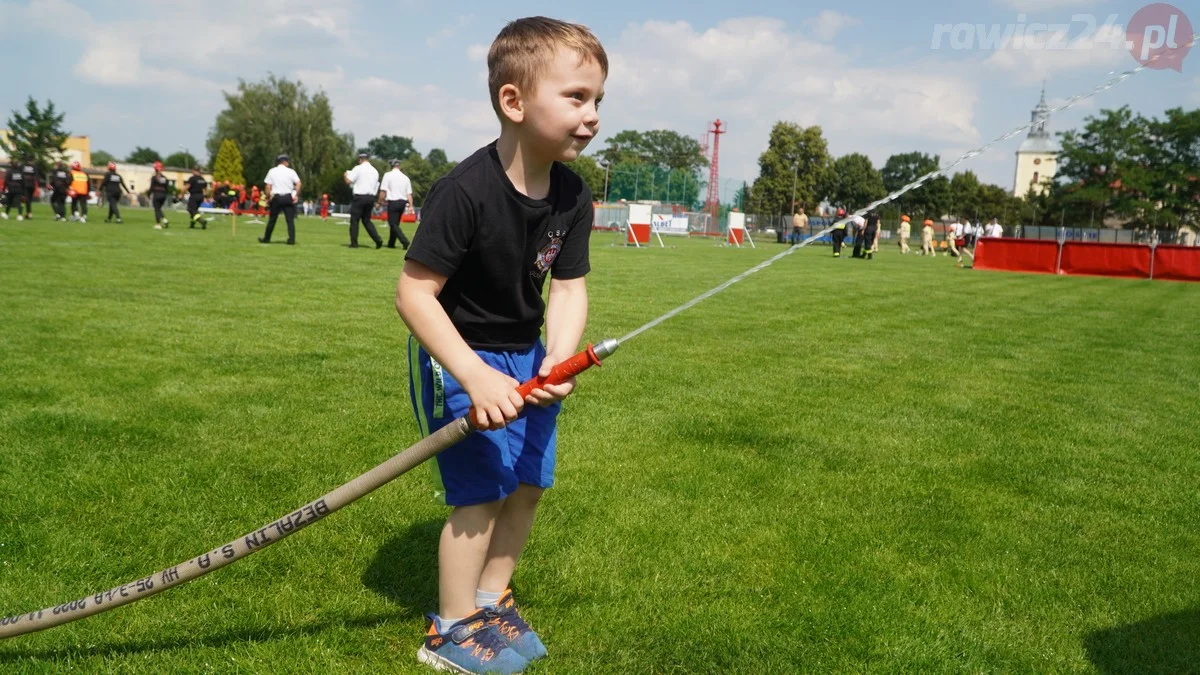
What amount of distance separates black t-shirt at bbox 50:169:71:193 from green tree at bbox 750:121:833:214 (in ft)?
214

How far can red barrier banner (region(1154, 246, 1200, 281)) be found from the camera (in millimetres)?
24453

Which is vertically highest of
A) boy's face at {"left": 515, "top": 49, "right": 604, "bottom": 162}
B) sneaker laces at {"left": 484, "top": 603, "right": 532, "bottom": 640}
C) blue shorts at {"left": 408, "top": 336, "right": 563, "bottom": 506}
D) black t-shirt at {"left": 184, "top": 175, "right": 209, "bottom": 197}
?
black t-shirt at {"left": 184, "top": 175, "right": 209, "bottom": 197}

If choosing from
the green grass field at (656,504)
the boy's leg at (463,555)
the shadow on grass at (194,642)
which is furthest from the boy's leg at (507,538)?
the shadow on grass at (194,642)

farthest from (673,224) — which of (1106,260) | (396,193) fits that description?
(396,193)

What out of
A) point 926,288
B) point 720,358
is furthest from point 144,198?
point 720,358

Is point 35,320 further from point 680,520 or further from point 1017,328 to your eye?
point 1017,328

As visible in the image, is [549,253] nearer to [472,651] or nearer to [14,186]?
[472,651]

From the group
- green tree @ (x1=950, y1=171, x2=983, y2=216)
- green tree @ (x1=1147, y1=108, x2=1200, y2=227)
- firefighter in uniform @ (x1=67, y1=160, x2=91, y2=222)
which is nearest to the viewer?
firefighter in uniform @ (x1=67, y1=160, x2=91, y2=222)

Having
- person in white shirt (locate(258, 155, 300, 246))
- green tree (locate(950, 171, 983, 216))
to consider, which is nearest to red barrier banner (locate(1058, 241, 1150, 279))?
person in white shirt (locate(258, 155, 300, 246))

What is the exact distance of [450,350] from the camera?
2.45 meters

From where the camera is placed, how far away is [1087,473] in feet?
16.4

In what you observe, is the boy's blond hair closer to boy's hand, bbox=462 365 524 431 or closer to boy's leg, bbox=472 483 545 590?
boy's hand, bbox=462 365 524 431

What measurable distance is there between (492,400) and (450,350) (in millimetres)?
208

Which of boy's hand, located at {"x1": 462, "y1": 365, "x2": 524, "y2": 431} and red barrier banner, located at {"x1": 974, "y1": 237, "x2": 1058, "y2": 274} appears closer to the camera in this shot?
boy's hand, located at {"x1": 462, "y1": 365, "x2": 524, "y2": 431}
